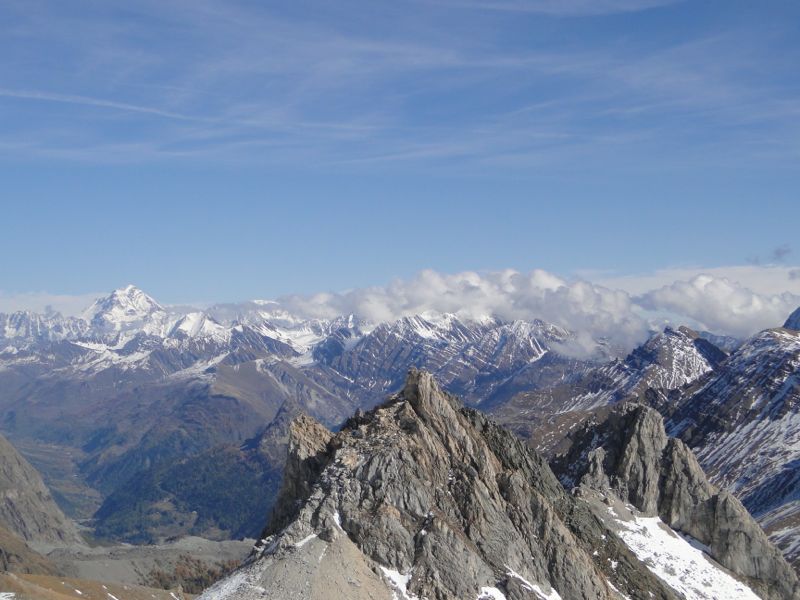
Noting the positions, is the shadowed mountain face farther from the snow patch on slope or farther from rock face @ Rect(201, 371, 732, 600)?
the snow patch on slope

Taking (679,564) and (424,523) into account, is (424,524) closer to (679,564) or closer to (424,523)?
(424,523)

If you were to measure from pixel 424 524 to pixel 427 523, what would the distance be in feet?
1.66

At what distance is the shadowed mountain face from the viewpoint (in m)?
123

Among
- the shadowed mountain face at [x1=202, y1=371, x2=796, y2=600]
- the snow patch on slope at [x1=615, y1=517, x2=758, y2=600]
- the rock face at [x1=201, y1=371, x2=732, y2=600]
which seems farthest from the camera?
the snow patch on slope at [x1=615, y1=517, x2=758, y2=600]

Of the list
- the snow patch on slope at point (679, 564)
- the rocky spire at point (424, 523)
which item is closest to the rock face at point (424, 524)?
the rocky spire at point (424, 523)

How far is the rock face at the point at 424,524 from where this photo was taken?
123125 millimetres

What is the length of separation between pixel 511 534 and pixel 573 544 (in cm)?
1130

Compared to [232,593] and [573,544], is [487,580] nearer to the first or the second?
[573,544]

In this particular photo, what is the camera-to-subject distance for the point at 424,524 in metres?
132

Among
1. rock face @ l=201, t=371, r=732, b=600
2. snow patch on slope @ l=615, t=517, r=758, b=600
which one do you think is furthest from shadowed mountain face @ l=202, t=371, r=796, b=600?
snow patch on slope @ l=615, t=517, r=758, b=600

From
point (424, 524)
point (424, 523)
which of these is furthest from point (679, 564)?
point (424, 524)

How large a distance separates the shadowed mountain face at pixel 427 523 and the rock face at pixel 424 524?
0.17 meters

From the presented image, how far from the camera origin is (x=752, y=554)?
186m

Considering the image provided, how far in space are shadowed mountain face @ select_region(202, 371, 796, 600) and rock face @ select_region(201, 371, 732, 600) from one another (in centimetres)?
17
